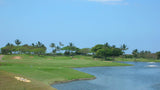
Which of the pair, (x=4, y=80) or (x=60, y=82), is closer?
(x=4, y=80)

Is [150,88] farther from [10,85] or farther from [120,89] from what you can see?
[10,85]

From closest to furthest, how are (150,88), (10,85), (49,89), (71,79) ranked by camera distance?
(10,85) → (49,89) → (150,88) → (71,79)

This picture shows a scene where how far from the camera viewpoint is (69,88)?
36094 millimetres

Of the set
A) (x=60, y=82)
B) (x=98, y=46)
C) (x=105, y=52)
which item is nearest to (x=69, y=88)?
(x=60, y=82)

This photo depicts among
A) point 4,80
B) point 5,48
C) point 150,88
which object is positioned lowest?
point 150,88

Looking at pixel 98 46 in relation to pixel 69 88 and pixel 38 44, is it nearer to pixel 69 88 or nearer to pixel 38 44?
pixel 38 44

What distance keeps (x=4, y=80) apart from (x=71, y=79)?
1801 centimetres

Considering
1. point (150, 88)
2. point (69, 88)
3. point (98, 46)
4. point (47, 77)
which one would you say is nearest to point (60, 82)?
point (47, 77)

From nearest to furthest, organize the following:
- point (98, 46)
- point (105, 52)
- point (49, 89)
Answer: point (49, 89) → point (105, 52) → point (98, 46)

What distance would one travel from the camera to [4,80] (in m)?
30.3

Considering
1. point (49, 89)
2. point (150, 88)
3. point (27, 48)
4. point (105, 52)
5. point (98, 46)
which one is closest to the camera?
point (49, 89)

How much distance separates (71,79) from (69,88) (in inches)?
365

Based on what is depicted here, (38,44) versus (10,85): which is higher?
(38,44)

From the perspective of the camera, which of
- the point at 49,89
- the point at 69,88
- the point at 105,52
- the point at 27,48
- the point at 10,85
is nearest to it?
the point at 10,85
